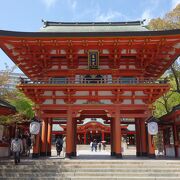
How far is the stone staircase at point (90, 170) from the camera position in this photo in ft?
41.1

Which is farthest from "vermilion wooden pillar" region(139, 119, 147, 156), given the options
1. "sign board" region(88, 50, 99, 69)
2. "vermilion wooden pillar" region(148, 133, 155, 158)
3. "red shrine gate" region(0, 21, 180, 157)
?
"sign board" region(88, 50, 99, 69)

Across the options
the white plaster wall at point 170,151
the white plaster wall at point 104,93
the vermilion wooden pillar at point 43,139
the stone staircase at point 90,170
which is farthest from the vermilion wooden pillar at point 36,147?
the white plaster wall at point 170,151

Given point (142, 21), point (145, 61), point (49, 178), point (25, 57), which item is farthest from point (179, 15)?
point (49, 178)

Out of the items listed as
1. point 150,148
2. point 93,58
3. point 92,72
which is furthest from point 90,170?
point 93,58

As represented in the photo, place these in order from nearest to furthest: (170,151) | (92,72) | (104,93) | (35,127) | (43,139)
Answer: (35,127) → (104,93) → (92,72) → (43,139) → (170,151)

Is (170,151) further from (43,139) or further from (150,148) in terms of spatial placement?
(43,139)

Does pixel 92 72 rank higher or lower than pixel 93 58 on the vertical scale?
lower

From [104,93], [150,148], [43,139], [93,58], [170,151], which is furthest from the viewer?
[170,151]

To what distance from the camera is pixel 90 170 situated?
13.1m

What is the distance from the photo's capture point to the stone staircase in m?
12.5

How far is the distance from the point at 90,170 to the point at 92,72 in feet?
25.0

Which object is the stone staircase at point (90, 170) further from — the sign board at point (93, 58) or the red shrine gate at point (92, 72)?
the sign board at point (93, 58)

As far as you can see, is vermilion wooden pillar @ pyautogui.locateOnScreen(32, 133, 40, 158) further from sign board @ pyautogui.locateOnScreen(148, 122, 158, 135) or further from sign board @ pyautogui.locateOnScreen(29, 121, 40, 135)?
sign board @ pyautogui.locateOnScreen(148, 122, 158, 135)

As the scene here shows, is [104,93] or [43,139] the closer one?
[104,93]
